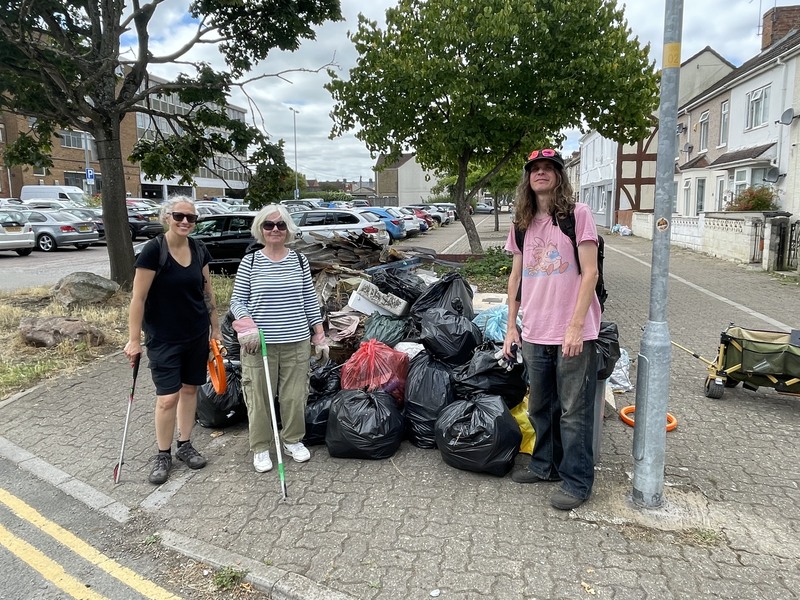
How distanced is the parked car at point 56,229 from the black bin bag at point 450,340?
66.0 feet

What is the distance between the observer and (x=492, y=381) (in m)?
3.97

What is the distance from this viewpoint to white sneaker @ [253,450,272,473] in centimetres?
376

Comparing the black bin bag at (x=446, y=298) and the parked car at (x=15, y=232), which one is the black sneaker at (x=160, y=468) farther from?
the parked car at (x=15, y=232)

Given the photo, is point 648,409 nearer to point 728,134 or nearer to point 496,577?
point 496,577

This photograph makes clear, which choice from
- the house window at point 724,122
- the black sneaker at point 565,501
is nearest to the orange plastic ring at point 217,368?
the black sneaker at point 565,501

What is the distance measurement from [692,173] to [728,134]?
3180 millimetres

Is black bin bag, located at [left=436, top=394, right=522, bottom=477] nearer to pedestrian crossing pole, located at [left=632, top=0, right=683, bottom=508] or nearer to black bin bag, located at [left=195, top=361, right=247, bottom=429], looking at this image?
pedestrian crossing pole, located at [left=632, top=0, right=683, bottom=508]

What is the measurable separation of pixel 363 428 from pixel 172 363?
1317 mm

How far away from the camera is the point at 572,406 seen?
3104mm

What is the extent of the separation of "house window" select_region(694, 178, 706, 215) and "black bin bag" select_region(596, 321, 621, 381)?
24.2m

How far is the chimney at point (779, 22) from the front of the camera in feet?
75.3

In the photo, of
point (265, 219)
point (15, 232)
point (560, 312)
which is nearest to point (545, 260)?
point (560, 312)

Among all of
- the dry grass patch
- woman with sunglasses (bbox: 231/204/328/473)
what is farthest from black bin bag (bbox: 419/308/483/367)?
the dry grass patch

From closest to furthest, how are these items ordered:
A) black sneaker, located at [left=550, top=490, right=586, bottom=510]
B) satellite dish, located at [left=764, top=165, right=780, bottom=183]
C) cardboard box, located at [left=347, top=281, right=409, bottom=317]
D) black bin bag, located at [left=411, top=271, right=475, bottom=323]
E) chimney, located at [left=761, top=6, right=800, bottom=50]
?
1. black sneaker, located at [left=550, top=490, right=586, bottom=510]
2. black bin bag, located at [left=411, top=271, right=475, bottom=323]
3. cardboard box, located at [left=347, top=281, right=409, bottom=317]
4. satellite dish, located at [left=764, top=165, right=780, bottom=183]
5. chimney, located at [left=761, top=6, right=800, bottom=50]
